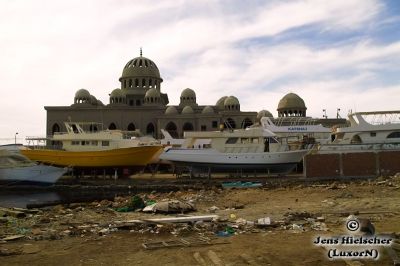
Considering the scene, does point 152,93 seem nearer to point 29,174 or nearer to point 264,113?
point 264,113

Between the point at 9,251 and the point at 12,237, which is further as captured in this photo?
the point at 12,237

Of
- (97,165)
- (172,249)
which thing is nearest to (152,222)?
(172,249)

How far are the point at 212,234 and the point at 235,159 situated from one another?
21.4 m

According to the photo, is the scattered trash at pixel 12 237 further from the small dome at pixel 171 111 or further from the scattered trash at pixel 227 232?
the small dome at pixel 171 111

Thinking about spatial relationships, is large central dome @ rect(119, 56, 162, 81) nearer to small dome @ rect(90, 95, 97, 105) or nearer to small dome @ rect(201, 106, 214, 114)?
small dome @ rect(90, 95, 97, 105)

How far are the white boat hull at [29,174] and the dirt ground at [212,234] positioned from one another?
1507cm

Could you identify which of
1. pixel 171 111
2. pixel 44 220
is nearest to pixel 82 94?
pixel 171 111

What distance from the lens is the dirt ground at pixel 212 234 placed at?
8.69m

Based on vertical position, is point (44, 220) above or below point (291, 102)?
below

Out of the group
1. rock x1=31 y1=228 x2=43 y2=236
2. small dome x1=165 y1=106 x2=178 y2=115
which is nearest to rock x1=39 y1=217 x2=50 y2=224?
rock x1=31 y1=228 x2=43 y2=236

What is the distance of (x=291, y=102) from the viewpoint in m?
59.9

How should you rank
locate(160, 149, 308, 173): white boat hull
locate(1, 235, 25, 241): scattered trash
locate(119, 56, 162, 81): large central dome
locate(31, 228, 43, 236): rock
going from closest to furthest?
1. locate(1, 235, 25, 241): scattered trash
2. locate(31, 228, 43, 236): rock
3. locate(160, 149, 308, 173): white boat hull
4. locate(119, 56, 162, 81): large central dome

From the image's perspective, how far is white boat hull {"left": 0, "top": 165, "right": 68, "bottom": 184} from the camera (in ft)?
99.8

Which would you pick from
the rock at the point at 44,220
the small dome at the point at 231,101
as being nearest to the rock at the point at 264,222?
the rock at the point at 44,220
